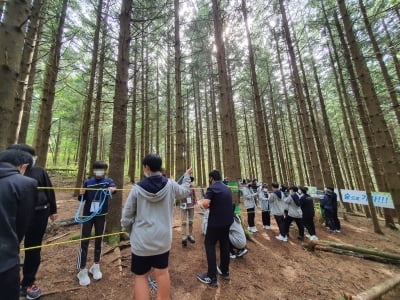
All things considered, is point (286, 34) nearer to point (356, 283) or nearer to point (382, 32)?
point (382, 32)

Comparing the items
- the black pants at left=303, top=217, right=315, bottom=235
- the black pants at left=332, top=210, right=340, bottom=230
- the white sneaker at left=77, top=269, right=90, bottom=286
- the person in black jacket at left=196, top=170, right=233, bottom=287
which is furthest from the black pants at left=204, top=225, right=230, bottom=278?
the black pants at left=332, top=210, right=340, bottom=230

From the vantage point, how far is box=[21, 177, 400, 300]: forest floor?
311cm

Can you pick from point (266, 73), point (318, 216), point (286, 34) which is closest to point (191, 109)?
point (266, 73)

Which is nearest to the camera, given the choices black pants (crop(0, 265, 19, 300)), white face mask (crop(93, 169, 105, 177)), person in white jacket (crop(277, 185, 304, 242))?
black pants (crop(0, 265, 19, 300))

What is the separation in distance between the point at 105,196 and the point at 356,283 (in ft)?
18.1

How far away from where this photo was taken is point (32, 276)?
2.71 metres

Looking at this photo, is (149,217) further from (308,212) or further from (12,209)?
(308,212)

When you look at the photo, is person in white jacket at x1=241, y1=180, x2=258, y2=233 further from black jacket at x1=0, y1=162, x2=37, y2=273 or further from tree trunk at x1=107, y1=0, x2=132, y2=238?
black jacket at x1=0, y1=162, x2=37, y2=273

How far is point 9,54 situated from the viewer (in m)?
2.25

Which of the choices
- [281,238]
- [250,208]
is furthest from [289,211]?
[250,208]

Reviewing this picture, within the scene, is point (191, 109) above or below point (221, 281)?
above

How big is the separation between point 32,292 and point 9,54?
10.6 ft

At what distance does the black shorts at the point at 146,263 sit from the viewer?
2275 millimetres

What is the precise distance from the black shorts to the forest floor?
116 centimetres
